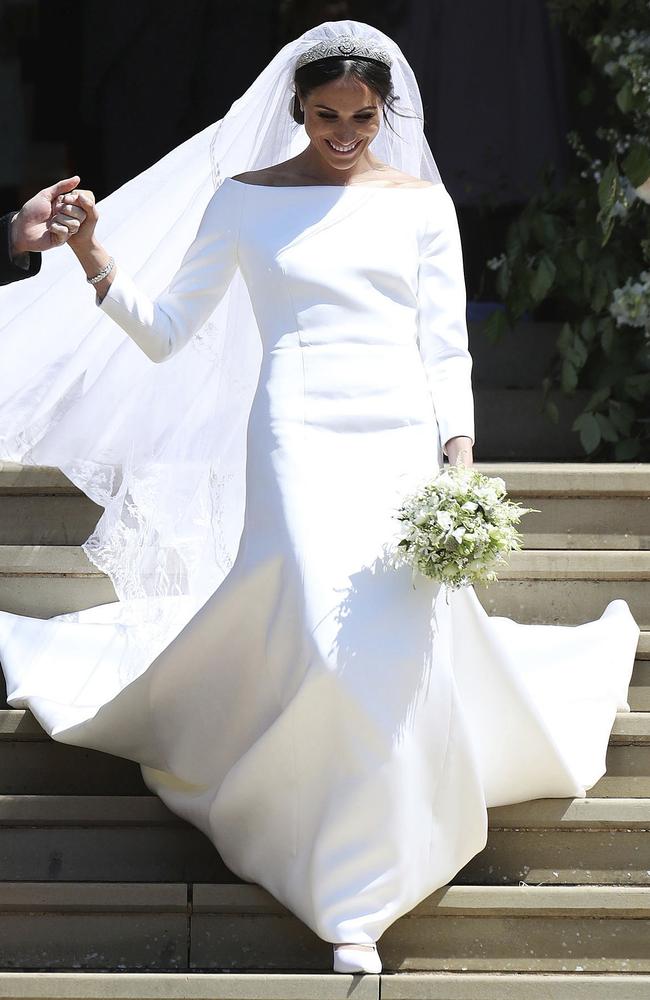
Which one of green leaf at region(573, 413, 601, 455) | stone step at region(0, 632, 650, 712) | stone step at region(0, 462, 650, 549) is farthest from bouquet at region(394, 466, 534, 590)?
green leaf at region(573, 413, 601, 455)

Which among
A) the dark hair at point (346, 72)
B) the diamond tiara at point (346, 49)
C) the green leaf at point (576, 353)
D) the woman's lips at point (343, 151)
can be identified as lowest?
the green leaf at point (576, 353)

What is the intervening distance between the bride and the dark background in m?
2.97

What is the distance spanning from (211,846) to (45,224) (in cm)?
152

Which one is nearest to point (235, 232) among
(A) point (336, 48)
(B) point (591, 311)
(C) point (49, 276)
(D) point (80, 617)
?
(A) point (336, 48)

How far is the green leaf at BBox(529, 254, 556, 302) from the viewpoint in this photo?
5348mm

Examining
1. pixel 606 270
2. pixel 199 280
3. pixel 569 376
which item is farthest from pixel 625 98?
pixel 199 280

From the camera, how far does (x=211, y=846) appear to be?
3477mm

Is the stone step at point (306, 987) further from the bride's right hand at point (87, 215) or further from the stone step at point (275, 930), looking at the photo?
the bride's right hand at point (87, 215)

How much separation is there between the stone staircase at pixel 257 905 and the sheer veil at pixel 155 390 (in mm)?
543

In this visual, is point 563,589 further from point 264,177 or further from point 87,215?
point 87,215

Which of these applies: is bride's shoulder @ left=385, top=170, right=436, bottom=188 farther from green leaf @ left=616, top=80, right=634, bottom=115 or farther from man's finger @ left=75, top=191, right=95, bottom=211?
green leaf @ left=616, top=80, right=634, bottom=115

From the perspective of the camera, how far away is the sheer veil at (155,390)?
12.3ft

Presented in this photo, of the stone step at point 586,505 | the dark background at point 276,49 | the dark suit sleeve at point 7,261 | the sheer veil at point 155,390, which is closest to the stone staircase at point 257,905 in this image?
the stone step at point 586,505

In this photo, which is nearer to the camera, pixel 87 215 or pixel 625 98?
pixel 87 215
